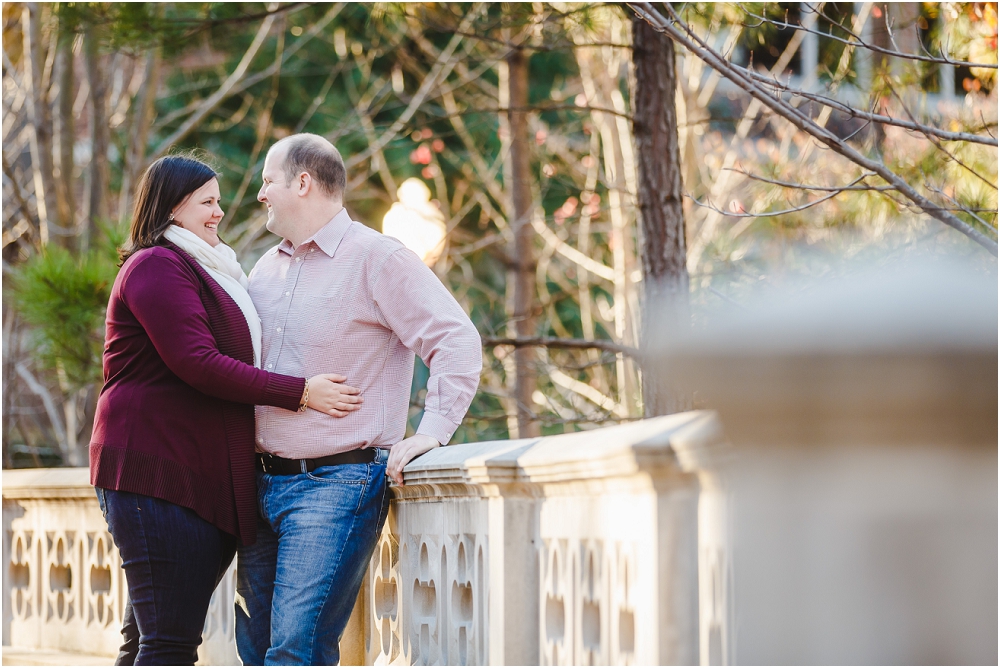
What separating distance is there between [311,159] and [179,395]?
78 cm

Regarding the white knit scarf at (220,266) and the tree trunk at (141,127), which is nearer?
the white knit scarf at (220,266)

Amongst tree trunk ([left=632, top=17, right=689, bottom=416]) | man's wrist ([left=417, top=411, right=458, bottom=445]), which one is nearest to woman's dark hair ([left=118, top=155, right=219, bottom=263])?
man's wrist ([left=417, top=411, right=458, bottom=445])

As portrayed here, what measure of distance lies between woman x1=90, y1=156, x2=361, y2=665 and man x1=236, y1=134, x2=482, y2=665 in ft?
0.30

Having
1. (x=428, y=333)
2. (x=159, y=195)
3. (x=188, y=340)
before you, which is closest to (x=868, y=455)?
(x=428, y=333)

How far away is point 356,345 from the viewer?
292cm

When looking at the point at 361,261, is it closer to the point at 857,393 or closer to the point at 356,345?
the point at 356,345

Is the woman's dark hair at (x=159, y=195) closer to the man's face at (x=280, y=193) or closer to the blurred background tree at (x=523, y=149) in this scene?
the man's face at (x=280, y=193)

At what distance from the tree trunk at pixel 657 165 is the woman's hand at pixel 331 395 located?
3.02 m

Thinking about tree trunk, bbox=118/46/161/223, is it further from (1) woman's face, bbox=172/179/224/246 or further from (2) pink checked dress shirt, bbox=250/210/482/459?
(2) pink checked dress shirt, bbox=250/210/482/459

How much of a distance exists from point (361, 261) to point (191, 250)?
1.56 feet

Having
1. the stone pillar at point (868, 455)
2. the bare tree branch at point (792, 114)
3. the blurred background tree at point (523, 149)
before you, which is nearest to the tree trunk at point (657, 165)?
the blurred background tree at point (523, 149)

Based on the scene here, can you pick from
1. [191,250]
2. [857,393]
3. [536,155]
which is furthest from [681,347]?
[536,155]

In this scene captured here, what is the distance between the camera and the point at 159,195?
297 cm

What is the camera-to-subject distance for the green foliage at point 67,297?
213 inches
